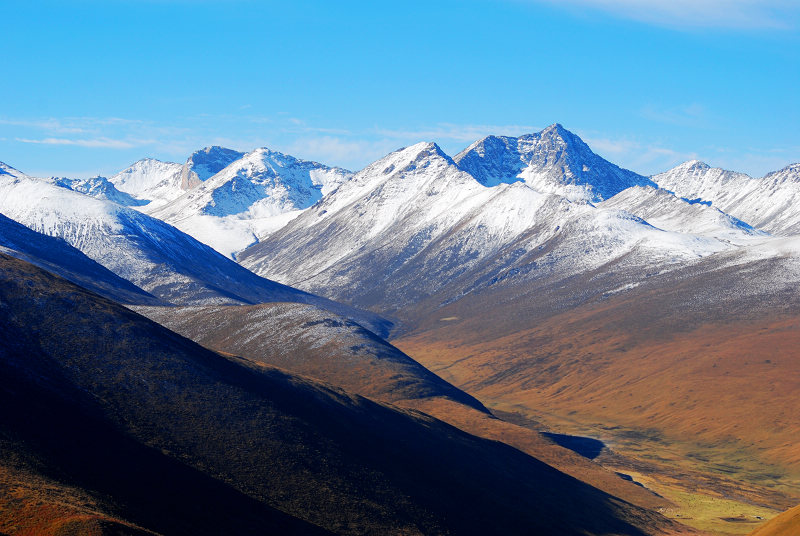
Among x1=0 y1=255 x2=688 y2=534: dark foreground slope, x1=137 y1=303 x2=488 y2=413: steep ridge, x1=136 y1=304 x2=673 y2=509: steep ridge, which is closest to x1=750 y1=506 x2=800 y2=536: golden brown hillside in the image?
x1=0 y1=255 x2=688 y2=534: dark foreground slope

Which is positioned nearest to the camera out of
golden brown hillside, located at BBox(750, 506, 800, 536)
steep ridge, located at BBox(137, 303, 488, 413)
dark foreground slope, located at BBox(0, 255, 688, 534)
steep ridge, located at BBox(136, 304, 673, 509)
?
golden brown hillside, located at BBox(750, 506, 800, 536)

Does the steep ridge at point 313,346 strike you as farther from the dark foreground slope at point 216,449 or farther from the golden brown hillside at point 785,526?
the golden brown hillside at point 785,526

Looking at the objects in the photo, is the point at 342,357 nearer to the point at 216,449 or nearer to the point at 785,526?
the point at 216,449

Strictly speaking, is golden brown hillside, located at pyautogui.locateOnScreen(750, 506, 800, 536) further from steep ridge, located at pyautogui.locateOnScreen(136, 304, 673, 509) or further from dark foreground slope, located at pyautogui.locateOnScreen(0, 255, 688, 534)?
steep ridge, located at pyautogui.locateOnScreen(136, 304, 673, 509)

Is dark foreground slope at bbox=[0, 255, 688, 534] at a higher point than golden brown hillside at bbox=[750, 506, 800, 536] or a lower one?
lower

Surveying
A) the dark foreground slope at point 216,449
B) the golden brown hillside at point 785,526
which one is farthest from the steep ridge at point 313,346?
the golden brown hillside at point 785,526

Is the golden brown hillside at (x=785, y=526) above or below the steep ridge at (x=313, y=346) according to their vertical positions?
above
